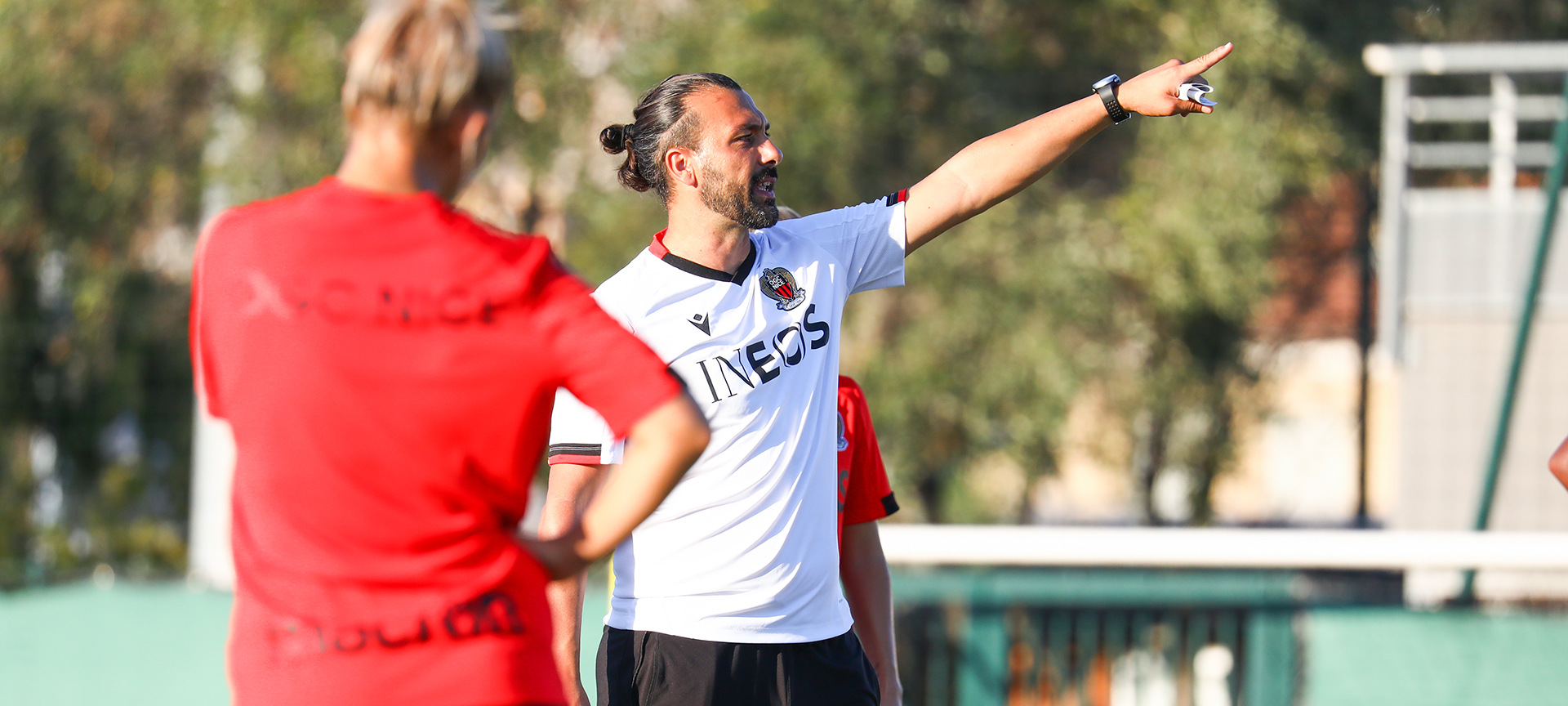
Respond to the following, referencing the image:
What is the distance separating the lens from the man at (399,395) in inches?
63.6

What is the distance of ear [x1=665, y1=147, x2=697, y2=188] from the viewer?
2.82 m

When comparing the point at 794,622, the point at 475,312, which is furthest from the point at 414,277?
the point at 794,622

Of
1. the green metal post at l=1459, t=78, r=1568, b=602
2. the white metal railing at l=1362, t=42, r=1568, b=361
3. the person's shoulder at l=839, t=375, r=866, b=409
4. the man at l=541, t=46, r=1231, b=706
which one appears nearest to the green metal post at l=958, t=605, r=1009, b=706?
the green metal post at l=1459, t=78, r=1568, b=602

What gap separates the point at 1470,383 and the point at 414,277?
375 inches

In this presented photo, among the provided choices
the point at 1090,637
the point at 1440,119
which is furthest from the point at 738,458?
the point at 1440,119

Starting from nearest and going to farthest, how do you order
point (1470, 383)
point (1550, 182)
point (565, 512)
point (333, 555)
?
point (333, 555)
point (565, 512)
point (1550, 182)
point (1470, 383)

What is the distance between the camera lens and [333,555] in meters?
1.62

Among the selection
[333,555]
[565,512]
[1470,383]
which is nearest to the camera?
[333,555]

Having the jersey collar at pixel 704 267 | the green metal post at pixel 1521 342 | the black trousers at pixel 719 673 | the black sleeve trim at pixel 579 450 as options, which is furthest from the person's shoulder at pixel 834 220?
the green metal post at pixel 1521 342

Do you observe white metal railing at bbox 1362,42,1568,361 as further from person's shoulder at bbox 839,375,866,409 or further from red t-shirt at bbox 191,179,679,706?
red t-shirt at bbox 191,179,679,706

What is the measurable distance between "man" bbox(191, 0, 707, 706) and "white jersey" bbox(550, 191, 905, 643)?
36.9 inches

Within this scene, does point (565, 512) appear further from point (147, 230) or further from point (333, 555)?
point (147, 230)

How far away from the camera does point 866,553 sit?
3275 millimetres

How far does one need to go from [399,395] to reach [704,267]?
1204mm
